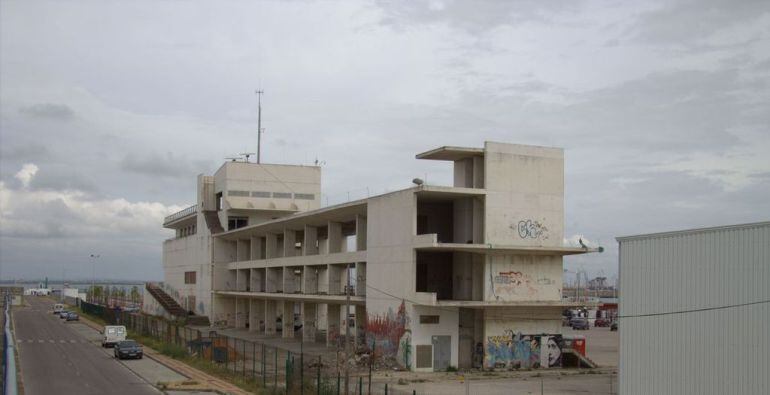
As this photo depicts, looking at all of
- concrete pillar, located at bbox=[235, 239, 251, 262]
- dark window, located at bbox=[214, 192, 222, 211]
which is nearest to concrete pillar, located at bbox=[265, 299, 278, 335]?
concrete pillar, located at bbox=[235, 239, 251, 262]

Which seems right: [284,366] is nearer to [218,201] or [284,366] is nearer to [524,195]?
[524,195]

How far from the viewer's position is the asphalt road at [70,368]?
4278 centimetres

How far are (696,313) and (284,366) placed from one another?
28802 mm

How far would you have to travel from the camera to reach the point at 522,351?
55.4 meters

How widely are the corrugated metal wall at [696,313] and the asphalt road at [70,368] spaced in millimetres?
23483

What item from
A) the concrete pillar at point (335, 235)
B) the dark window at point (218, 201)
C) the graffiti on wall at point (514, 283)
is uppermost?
the dark window at point (218, 201)

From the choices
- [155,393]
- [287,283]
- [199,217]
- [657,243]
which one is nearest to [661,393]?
[657,243]

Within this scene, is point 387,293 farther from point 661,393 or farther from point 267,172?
point 267,172

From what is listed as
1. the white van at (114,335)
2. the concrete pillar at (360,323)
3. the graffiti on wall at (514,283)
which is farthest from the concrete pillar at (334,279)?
the white van at (114,335)

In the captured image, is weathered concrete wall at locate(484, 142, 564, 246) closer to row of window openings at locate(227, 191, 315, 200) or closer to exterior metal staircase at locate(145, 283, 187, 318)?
row of window openings at locate(227, 191, 315, 200)

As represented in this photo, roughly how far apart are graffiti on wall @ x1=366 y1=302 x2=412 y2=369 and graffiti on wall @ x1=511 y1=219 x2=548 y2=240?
9.21 metres

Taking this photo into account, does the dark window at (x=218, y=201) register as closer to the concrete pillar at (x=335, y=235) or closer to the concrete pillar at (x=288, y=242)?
the concrete pillar at (x=288, y=242)

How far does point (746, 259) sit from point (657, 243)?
461cm

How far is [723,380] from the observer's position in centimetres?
3200
